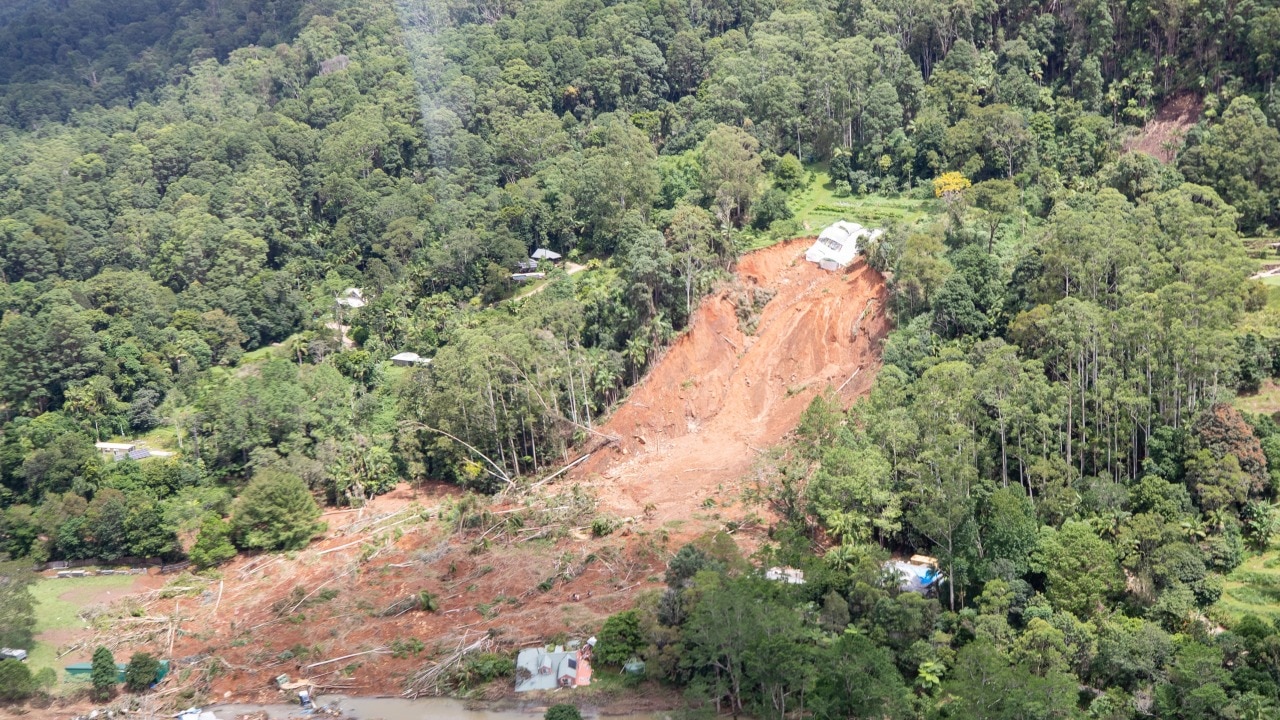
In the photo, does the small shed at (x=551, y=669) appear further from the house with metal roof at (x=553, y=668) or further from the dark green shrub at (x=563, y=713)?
the dark green shrub at (x=563, y=713)

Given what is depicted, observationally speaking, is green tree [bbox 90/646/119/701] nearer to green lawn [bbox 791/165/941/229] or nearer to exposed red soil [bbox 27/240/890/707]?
exposed red soil [bbox 27/240/890/707]

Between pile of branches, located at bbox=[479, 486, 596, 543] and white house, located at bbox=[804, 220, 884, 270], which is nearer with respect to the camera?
pile of branches, located at bbox=[479, 486, 596, 543]

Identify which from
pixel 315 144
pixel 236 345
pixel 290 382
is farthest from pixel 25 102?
pixel 290 382

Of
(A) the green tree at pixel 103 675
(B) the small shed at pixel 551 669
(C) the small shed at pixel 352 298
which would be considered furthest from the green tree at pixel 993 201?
(A) the green tree at pixel 103 675

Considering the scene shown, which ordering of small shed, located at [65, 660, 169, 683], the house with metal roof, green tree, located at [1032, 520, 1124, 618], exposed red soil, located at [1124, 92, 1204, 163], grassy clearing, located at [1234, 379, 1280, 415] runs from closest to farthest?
green tree, located at [1032, 520, 1124, 618] < the house with metal roof < small shed, located at [65, 660, 169, 683] < grassy clearing, located at [1234, 379, 1280, 415] < exposed red soil, located at [1124, 92, 1204, 163]

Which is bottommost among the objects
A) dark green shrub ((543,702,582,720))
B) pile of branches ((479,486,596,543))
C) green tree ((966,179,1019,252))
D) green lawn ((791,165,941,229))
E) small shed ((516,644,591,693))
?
small shed ((516,644,591,693))

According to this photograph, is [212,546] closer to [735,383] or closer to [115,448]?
[115,448]

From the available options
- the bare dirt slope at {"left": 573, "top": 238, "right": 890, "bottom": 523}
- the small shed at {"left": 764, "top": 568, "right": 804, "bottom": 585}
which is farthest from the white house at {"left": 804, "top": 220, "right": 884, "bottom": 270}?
the small shed at {"left": 764, "top": 568, "right": 804, "bottom": 585}

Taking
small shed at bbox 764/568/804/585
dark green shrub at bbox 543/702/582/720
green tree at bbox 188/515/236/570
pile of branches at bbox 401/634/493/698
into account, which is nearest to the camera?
dark green shrub at bbox 543/702/582/720
